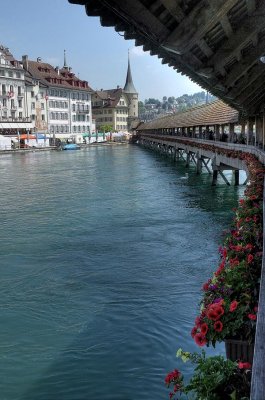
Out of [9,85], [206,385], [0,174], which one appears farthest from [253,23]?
[9,85]

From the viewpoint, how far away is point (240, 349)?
172 inches

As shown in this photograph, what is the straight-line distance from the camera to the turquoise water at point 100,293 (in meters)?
7.01

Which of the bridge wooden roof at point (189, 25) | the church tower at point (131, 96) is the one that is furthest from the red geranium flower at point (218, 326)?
the church tower at point (131, 96)

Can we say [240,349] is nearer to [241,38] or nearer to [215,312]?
[215,312]

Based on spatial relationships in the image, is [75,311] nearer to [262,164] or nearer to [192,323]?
[192,323]

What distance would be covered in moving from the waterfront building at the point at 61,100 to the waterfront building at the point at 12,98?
3570mm

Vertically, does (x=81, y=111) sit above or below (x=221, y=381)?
above

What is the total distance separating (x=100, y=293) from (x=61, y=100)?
3519 inches

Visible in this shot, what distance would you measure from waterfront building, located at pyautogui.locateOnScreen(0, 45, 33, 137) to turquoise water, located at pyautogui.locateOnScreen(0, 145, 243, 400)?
6117 centimetres

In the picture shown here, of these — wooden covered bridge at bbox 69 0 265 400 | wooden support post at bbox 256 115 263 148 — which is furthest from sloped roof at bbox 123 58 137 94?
wooden covered bridge at bbox 69 0 265 400

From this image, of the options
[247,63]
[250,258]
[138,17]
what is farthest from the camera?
[247,63]

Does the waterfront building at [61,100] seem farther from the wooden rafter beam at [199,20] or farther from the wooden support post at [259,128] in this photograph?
the wooden rafter beam at [199,20]

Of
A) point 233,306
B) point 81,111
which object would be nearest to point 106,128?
point 81,111

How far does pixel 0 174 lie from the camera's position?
1566 inches
